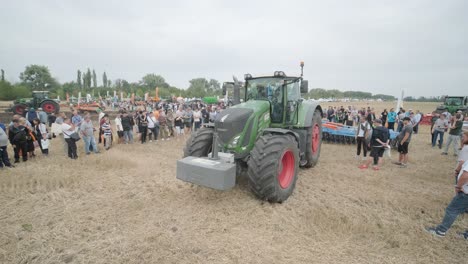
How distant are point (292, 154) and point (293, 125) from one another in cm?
121

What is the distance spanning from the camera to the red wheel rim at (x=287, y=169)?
4223mm

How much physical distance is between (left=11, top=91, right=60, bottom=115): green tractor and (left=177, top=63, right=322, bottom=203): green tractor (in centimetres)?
1599

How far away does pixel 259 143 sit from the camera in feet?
12.4

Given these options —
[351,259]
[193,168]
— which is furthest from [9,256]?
[351,259]

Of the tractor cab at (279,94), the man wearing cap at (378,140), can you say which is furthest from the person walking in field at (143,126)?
the man wearing cap at (378,140)

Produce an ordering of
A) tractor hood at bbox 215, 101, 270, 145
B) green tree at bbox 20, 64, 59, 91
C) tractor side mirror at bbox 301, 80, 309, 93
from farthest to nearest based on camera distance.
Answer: green tree at bbox 20, 64, 59, 91, tractor side mirror at bbox 301, 80, 309, 93, tractor hood at bbox 215, 101, 270, 145

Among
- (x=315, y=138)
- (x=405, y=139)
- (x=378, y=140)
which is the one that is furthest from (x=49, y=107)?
(x=405, y=139)

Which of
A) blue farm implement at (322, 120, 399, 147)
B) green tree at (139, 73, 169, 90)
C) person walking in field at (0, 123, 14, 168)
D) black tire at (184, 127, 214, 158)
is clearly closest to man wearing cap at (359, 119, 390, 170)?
blue farm implement at (322, 120, 399, 147)

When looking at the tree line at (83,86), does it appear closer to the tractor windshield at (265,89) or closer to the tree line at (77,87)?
the tree line at (77,87)

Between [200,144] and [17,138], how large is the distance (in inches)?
207

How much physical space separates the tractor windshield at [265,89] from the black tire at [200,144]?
1.50 metres

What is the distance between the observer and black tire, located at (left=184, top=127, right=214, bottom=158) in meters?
4.36

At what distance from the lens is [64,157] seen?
6902 millimetres

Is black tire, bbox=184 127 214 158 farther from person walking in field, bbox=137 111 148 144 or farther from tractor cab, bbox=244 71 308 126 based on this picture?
person walking in field, bbox=137 111 148 144
